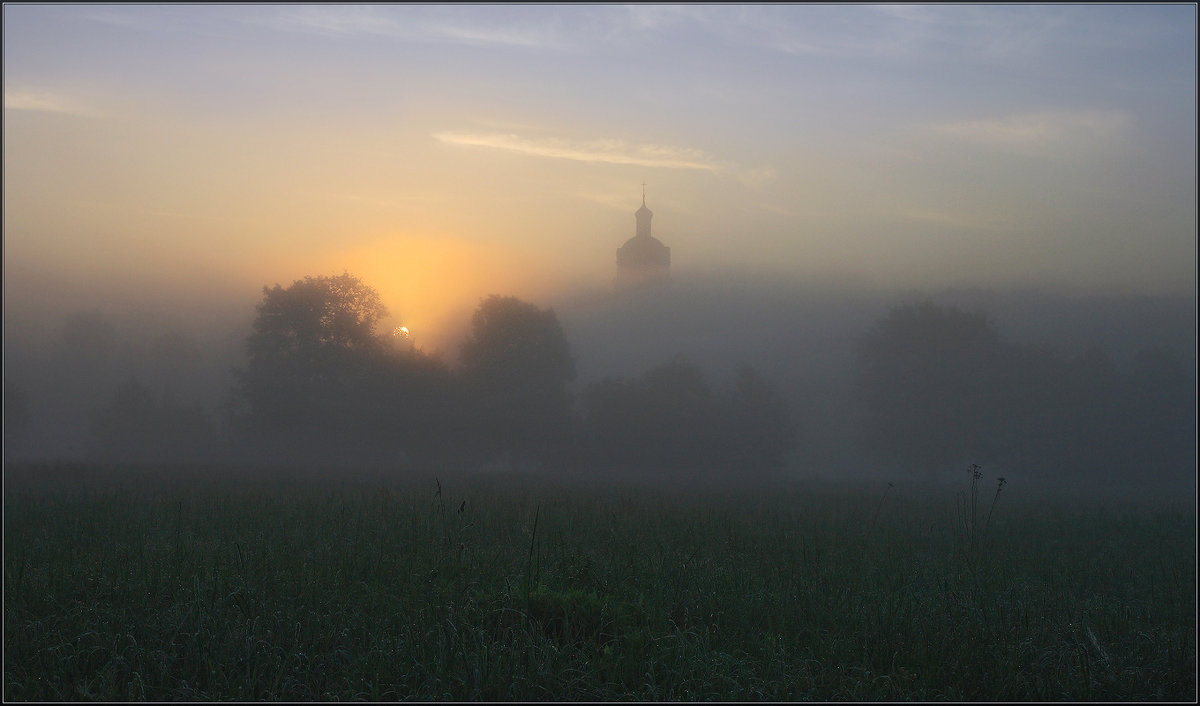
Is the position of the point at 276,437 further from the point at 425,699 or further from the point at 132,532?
the point at 425,699

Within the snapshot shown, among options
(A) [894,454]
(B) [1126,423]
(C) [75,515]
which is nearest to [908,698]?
(C) [75,515]

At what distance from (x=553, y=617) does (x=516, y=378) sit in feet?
142

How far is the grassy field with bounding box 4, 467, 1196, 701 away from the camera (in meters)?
5.50

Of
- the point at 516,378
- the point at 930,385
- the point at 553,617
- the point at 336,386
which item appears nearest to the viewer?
the point at 553,617

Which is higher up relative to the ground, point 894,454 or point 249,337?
point 249,337

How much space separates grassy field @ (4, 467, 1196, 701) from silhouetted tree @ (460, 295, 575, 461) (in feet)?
123

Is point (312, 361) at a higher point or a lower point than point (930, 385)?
lower

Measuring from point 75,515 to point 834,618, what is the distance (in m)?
12.1

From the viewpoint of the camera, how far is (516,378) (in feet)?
162

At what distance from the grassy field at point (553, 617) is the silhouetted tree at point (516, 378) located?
37411mm

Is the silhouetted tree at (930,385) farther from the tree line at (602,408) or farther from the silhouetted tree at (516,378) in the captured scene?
the silhouetted tree at (516,378)

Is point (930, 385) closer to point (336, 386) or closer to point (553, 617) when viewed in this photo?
point (336, 386)

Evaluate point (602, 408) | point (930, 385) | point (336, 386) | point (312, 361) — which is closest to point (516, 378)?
point (602, 408)

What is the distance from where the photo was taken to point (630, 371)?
60.3 metres
